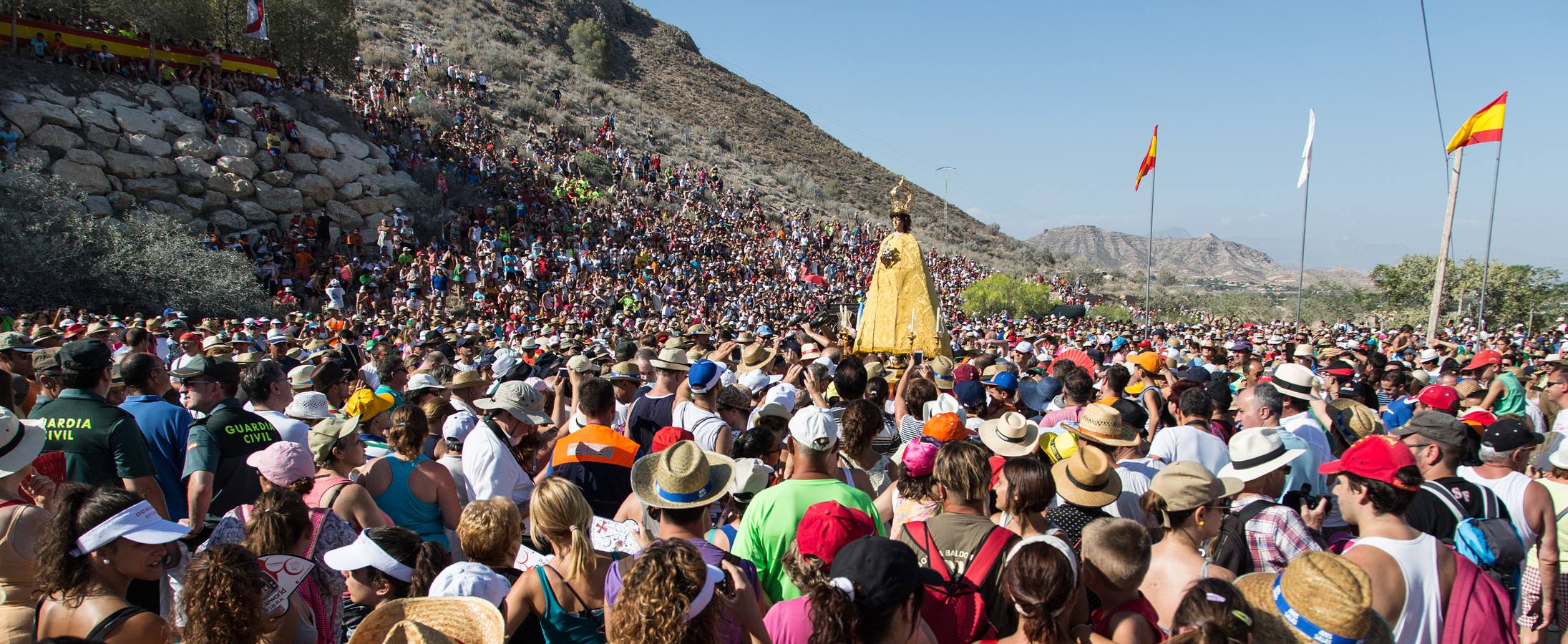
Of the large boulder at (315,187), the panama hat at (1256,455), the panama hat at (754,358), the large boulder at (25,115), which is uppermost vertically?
the large boulder at (25,115)

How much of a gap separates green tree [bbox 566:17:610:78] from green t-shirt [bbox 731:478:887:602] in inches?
2447

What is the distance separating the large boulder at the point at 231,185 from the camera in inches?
922

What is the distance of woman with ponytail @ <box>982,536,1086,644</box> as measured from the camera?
2.59 m

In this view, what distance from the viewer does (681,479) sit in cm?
342

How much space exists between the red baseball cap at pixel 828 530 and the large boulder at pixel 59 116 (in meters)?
26.8

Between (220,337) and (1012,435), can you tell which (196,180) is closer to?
(220,337)

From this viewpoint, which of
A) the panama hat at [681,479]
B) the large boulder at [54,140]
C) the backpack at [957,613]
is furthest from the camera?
the large boulder at [54,140]

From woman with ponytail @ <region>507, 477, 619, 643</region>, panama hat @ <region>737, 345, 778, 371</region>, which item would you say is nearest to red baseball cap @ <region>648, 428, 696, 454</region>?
woman with ponytail @ <region>507, 477, 619, 643</region>

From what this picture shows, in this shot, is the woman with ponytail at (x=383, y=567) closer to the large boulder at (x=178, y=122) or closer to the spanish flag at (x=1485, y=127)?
the spanish flag at (x=1485, y=127)

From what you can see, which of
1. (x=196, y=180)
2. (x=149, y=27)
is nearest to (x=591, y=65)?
(x=149, y=27)

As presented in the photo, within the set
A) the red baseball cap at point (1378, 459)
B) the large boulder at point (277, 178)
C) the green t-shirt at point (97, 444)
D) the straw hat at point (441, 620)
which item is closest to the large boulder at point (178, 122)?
the large boulder at point (277, 178)

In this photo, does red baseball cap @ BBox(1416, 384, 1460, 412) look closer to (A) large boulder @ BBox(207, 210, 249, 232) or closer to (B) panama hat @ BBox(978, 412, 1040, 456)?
(B) panama hat @ BBox(978, 412, 1040, 456)

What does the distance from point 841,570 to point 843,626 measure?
0.53 ft

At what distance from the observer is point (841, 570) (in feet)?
8.27
